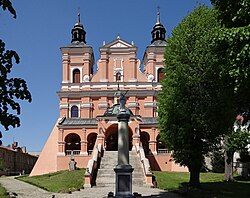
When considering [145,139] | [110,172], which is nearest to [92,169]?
[110,172]

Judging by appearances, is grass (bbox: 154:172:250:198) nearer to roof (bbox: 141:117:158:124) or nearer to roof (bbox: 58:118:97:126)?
roof (bbox: 141:117:158:124)

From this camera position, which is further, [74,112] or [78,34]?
[78,34]

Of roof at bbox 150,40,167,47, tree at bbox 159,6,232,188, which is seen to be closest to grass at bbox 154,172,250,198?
tree at bbox 159,6,232,188

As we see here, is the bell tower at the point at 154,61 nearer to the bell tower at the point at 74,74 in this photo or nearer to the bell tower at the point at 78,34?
the bell tower at the point at 74,74

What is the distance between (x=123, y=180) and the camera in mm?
17188

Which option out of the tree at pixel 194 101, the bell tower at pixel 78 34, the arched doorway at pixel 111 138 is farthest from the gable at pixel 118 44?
the tree at pixel 194 101

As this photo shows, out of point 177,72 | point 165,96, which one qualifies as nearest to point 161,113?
point 165,96

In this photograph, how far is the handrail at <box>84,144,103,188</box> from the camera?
26409 millimetres

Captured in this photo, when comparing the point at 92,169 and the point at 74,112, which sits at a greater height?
the point at 74,112

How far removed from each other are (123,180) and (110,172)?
1348 centimetres

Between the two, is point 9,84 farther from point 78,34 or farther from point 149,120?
point 78,34

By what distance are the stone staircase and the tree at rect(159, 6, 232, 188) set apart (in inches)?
230

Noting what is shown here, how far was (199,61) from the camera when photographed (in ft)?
73.2

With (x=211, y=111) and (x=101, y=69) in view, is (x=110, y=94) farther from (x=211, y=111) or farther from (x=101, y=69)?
(x=211, y=111)
